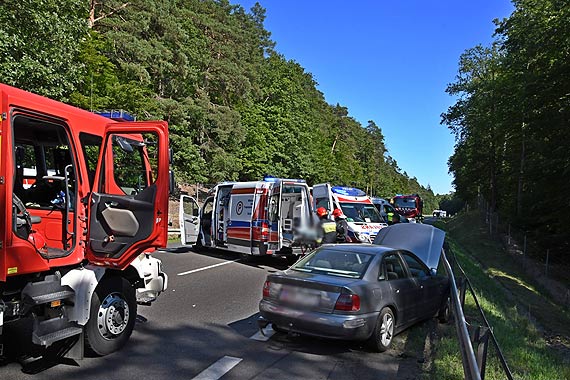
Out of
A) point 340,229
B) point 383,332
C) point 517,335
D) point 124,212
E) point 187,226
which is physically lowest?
point 517,335

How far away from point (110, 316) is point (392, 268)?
4.08 m

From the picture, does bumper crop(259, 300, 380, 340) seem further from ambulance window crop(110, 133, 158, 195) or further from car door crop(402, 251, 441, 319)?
ambulance window crop(110, 133, 158, 195)

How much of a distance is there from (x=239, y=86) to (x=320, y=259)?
33.4m

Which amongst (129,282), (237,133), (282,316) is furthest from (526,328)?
(237,133)

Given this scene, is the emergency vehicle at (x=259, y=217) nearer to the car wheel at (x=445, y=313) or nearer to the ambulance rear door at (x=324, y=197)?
the ambulance rear door at (x=324, y=197)

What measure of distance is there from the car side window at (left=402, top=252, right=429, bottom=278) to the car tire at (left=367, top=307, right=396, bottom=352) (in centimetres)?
123

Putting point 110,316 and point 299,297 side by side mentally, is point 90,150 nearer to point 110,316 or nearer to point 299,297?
point 110,316

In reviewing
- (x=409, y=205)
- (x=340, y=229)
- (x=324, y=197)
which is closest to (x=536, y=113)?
(x=324, y=197)

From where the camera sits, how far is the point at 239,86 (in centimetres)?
3906

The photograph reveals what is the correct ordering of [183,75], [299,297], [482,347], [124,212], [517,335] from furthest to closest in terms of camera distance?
[183,75] → [517,335] → [299,297] → [124,212] → [482,347]

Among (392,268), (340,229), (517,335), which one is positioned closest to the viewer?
(392,268)

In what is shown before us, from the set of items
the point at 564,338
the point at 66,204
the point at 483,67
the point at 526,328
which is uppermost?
the point at 483,67

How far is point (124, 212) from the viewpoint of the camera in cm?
591

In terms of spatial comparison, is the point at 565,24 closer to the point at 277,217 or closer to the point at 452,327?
the point at 277,217
